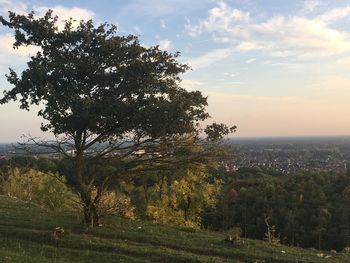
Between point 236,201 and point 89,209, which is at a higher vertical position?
point 89,209

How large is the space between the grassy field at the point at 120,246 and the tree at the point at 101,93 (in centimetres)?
256

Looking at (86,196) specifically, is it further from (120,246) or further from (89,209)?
(120,246)

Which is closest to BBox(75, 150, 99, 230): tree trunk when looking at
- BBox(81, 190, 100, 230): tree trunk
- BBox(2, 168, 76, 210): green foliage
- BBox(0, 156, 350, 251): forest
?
BBox(81, 190, 100, 230): tree trunk

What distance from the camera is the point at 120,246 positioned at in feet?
65.3

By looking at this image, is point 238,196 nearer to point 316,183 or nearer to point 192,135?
point 316,183

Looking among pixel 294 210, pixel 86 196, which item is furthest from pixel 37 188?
pixel 86 196

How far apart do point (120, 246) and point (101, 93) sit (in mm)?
6903

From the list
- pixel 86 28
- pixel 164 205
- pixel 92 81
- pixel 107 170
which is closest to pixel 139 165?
pixel 107 170

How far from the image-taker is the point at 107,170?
24297 mm

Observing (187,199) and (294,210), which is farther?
(294,210)

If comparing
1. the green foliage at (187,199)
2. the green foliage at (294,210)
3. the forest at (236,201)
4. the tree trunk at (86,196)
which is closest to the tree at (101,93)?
the tree trunk at (86,196)

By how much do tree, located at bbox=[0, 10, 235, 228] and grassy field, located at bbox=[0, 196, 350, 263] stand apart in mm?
2557

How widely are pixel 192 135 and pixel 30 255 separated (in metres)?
9.03

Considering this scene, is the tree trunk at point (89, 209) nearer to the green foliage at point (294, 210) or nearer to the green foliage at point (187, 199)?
the green foliage at point (187, 199)
